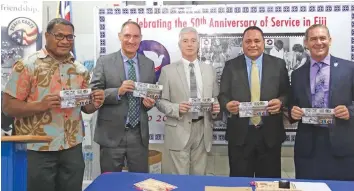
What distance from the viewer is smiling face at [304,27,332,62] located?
3.10 meters

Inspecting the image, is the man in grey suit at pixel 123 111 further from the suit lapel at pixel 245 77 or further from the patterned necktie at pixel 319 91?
the patterned necktie at pixel 319 91

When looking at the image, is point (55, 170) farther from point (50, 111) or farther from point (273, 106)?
point (273, 106)

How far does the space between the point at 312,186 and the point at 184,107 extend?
1.45 meters

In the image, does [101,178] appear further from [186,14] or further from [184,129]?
[186,14]

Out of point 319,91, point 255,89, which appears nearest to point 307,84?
point 319,91

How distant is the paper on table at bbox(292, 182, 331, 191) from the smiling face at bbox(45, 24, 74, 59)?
1.97 m

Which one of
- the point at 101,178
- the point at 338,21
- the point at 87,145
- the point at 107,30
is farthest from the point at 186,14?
the point at 101,178

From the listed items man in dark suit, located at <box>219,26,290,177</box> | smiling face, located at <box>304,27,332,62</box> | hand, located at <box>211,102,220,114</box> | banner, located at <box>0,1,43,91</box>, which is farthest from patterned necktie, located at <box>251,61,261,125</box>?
banner, located at <box>0,1,43,91</box>

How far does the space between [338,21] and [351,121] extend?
131 centimetres

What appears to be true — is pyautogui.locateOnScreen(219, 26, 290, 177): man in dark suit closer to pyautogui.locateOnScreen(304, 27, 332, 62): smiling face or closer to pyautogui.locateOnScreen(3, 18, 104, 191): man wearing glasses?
pyautogui.locateOnScreen(304, 27, 332, 62): smiling face

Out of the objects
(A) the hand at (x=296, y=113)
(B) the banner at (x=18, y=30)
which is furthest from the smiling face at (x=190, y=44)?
(B) the banner at (x=18, y=30)

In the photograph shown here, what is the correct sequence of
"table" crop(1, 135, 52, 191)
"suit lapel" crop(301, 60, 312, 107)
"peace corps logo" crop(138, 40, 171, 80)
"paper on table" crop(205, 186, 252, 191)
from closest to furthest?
"table" crop(1, 135, 52, 191) → "paper on table" crop(205, 186, 252, 191) → "suit lapel" crop(301, 60, 312, 107) → "peace corps logo" crop(138, 40, 171, 80)

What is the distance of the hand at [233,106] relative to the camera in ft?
10.4

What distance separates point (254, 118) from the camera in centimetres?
330
